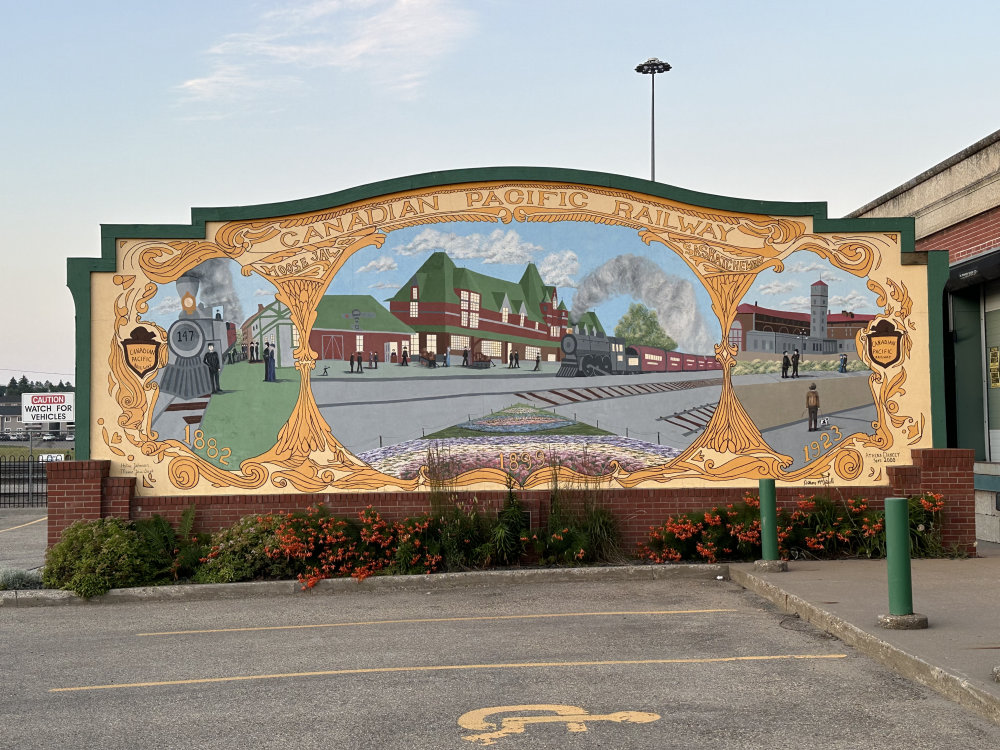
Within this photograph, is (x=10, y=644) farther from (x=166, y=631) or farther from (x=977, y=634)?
(x=977, y=634)

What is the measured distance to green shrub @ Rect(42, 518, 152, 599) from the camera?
12320 mm

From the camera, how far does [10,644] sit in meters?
9.82

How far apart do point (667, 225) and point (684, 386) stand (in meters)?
2.36

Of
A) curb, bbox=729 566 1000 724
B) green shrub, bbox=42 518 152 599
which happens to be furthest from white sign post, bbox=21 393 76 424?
curb, bbox=729 566 1000 724

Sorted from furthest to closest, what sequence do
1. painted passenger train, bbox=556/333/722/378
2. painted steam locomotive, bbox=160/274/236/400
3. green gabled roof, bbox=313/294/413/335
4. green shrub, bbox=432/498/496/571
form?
painted passenger train, bbox=556/333/722/378, green gabled roof, bbox=313/294/413/335, painted steam locomotive, bbox=160/274/236/400, green shrub, bbox=432/498/496/571

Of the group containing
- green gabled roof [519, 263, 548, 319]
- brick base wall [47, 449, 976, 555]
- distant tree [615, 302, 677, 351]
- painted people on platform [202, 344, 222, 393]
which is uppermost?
green gabled roof [519, 263, 548, 319]

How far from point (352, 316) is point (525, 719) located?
8.62 m

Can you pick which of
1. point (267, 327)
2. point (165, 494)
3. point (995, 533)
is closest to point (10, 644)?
point (165, 494)

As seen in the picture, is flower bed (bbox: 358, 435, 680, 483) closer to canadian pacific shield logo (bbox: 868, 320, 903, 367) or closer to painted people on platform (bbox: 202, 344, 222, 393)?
painted people on platform (bbox: 202, 344, 222, 393)

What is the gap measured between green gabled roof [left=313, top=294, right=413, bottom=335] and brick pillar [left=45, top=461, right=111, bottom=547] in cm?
360

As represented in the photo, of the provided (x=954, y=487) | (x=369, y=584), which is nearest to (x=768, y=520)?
(x=954, y=487)

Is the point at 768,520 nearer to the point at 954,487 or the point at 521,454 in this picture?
the point at 954,487

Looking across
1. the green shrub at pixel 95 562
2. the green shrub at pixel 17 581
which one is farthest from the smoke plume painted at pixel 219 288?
the green shrub at pixel 17 581

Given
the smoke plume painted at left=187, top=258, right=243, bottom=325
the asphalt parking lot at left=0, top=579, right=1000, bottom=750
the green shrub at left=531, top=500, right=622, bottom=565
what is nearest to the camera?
the asphalt parking lot at left=0, top=579, right=1000, bottom=750
